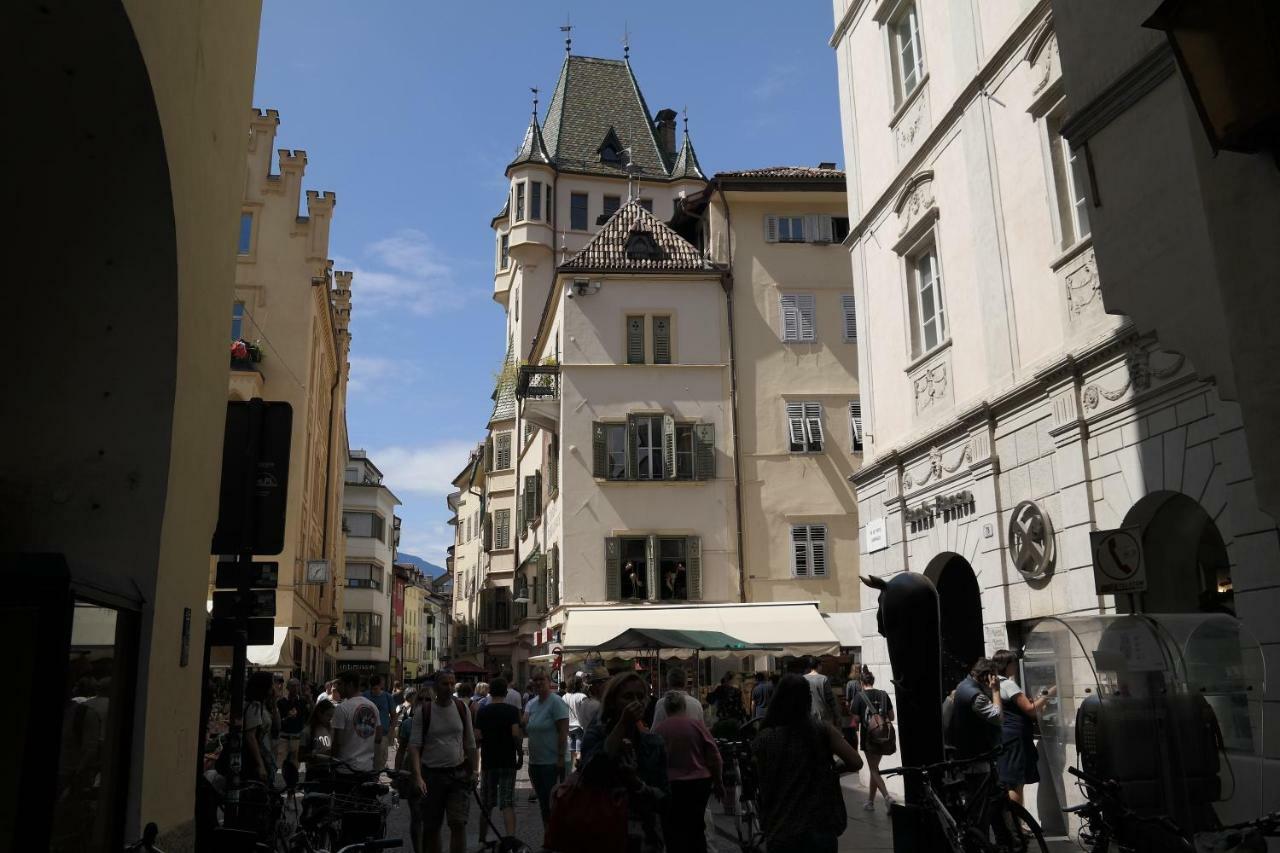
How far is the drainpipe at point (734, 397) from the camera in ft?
102

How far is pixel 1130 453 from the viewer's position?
11.5m

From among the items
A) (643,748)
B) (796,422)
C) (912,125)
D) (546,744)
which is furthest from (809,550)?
(643,748)

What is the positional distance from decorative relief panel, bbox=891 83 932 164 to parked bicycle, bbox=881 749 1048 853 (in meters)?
10.8

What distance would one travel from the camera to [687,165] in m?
52.7

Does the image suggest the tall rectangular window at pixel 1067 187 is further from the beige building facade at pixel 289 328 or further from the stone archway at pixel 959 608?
the beige building facade at pixel 289 328

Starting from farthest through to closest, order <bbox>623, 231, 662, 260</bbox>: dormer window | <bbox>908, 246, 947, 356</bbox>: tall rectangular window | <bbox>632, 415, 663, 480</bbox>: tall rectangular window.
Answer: <bbox>623, 231, 662, 260</bbox>: dormer window
<bbox>632, 415, 663, 480</bbox>: tall rectangular window
<bbox>908, 246, 947, 356</bbox>: tall rectangular window

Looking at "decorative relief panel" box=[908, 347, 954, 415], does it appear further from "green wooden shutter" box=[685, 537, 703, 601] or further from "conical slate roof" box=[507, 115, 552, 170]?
"conical slate roof" box=[507, 115, 552, 170]

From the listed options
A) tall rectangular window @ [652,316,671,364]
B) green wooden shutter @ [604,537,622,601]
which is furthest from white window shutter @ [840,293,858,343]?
green wooden shutter @ [604,537,622,601]

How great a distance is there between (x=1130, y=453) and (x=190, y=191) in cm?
973

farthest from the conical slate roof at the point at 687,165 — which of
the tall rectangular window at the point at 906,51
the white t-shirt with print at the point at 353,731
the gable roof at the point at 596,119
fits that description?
the white t-shirt with print at the point at 353,731

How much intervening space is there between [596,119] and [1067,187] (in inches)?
1753

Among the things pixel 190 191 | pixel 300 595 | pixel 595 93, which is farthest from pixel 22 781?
pixel 595 93

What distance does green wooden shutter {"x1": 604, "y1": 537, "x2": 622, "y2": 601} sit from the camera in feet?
101

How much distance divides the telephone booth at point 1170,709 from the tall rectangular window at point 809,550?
22.3 metres
